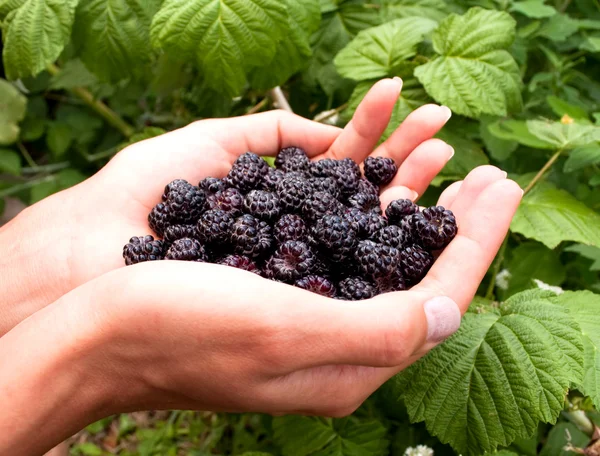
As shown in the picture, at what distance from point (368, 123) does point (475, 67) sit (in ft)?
1.34

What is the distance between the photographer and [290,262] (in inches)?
55.4

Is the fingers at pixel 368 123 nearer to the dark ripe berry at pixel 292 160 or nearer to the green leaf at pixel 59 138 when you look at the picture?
the dark ripe berry at pixel 292 160

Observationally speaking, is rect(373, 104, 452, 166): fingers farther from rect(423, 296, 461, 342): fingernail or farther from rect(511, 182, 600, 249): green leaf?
rect(423, 296, 461, 342): fingernail

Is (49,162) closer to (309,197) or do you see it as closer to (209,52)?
(209,52)

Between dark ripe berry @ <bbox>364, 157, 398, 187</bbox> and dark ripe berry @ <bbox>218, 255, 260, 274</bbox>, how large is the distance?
53cm

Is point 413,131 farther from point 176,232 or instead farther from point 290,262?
point 176,232

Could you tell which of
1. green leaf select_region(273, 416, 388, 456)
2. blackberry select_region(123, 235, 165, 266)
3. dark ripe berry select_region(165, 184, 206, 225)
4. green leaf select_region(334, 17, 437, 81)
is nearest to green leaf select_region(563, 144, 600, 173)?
green leaf select_region(334, 17, 437, 81)

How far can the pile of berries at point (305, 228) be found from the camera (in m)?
1.37

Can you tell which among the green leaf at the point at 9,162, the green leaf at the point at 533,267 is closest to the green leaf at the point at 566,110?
the green leaf at the point at 533,267

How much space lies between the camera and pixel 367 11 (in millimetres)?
2076

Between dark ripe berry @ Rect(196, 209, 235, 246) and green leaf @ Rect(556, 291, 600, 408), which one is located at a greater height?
dark ripe berry @ Rect(196, 209, 235, 246)

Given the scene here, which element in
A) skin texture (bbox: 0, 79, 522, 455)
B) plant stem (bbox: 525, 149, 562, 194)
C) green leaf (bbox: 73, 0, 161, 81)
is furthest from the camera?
green leaf (bbox: 73, 0, 161, 81)

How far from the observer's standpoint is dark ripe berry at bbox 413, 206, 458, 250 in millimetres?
1354

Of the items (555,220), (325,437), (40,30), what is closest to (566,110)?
(555,220)
